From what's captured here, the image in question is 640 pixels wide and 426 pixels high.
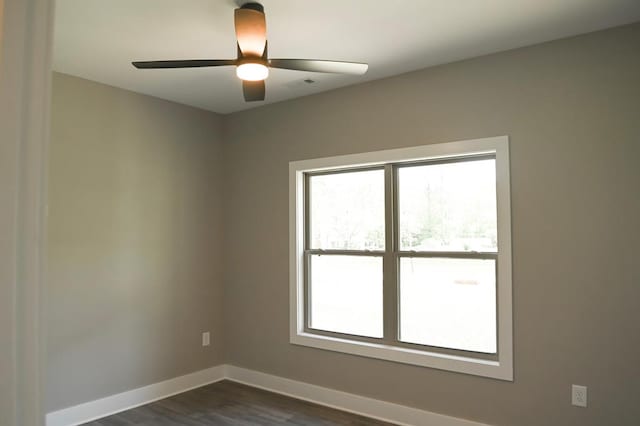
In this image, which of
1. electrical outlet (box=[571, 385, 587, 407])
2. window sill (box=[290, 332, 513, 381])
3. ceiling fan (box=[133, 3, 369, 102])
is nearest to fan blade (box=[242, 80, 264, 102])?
ceiling fan (box=[133, 3, 369, 102])

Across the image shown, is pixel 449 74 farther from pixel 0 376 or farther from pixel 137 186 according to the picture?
pixel 0 376

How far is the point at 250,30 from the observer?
2.34 metres

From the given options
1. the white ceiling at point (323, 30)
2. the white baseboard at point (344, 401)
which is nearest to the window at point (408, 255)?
the white baseboard at point (344, 401)

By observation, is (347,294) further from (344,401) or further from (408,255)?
(344,401)

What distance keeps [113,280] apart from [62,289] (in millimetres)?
432

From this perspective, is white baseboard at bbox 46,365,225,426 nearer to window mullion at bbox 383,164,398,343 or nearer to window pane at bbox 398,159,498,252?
window mullion at bbox 383,164,398,343

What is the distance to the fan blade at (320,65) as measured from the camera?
8.59 feet

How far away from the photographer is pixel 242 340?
15.8ft

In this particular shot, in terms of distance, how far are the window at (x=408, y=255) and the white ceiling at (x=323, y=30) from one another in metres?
0.73

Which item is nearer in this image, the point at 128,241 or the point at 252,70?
the point at 252,70

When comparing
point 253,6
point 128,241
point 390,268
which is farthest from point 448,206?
point 128,241

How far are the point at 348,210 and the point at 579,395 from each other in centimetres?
223

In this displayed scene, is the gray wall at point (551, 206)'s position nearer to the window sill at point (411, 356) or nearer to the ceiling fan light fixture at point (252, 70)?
the window sill at point (411, 356)

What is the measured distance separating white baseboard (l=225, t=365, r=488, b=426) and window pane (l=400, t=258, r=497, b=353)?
0.53 metres
